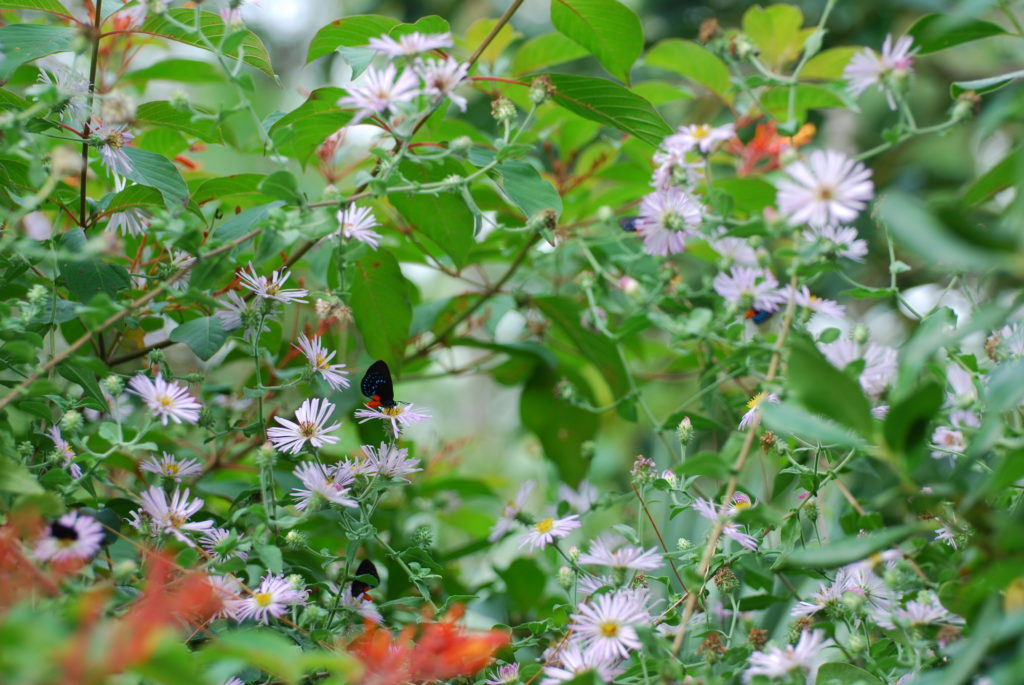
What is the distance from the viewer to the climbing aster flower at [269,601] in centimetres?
48

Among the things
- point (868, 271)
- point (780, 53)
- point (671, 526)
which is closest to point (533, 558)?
point (671, 526)

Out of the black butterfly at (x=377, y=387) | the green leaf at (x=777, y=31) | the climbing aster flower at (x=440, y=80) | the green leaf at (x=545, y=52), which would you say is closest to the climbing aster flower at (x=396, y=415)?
the black butterfly at (x=377, y=387)

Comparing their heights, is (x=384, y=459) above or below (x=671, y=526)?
above

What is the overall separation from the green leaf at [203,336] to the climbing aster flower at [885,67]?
436 millimetres

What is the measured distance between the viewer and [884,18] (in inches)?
68.1

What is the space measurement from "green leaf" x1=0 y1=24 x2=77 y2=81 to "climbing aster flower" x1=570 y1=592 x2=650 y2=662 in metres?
0.50

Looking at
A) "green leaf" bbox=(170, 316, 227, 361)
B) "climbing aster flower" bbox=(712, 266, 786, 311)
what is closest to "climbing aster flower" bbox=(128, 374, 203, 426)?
"green leaf" bbox=(170, 316, 227, 361)

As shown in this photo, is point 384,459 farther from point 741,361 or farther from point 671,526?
point 671,526

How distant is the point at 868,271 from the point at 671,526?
1.16 meters

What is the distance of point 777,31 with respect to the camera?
905mm

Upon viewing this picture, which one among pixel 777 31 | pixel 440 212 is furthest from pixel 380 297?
pixel 777 31

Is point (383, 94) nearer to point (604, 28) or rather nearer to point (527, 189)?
point (527, 189)

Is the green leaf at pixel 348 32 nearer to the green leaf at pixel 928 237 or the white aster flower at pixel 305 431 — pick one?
the white aster flower at pixel 305 431

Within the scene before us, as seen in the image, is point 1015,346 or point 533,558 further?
point 533,558
